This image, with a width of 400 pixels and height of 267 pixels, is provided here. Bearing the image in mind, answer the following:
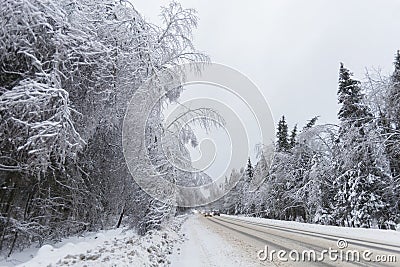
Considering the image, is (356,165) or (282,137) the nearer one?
(356,165)

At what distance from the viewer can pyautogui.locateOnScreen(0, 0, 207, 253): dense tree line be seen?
5180mm

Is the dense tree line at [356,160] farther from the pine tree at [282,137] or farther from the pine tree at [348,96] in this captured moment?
the pine tree at [282,137]

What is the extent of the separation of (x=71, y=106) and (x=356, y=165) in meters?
19.9

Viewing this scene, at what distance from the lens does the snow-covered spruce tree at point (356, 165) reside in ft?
62.9

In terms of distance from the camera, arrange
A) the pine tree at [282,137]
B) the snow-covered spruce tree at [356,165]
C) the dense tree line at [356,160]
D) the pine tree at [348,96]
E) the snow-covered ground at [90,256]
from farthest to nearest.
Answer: the pine tree at [282,137] < the pine tree at [348,96] < the snow-covered spruce tree at [356,165] < the dense tree line at [356,160] < the snow-covered ground at [90,256]

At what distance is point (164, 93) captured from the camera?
944cm

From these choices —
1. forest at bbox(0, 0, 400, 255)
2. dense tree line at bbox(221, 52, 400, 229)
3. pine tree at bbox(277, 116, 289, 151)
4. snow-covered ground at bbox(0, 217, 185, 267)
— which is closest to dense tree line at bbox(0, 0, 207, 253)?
forest at bbox(0, 0, 400, 255)

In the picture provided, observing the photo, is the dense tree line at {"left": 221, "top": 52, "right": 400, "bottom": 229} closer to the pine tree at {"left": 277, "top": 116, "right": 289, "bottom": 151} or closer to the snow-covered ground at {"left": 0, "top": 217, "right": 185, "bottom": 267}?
the pine tree at {"left": 277, "top": 116, "right": 289, "bottom": 151}

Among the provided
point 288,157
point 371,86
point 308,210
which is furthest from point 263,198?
point 371,86

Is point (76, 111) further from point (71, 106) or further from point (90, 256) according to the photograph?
point (90, 256)

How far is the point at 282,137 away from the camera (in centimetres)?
4297

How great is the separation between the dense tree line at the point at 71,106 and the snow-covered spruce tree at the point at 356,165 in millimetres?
12626

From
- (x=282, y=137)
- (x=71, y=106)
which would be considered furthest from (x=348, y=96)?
(x=71, y=106)

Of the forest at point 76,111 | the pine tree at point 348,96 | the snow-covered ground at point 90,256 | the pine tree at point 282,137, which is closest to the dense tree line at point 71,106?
the forest at point 76,111
